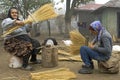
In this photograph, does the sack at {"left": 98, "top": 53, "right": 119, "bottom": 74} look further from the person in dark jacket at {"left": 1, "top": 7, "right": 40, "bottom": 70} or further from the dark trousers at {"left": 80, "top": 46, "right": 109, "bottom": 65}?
the person in dark jacket at {"left": 1, "top": 7, "right": 40, "bottom": 70}

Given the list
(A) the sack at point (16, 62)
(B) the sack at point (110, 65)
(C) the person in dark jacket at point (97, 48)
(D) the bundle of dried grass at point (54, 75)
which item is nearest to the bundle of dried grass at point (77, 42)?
(C) the person in dark jacket at point (97, 48)

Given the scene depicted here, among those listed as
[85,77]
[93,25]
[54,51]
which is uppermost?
[93,25]

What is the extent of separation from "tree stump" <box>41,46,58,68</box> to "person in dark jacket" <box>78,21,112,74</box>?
92cm

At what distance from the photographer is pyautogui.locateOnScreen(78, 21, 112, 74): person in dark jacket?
613cm

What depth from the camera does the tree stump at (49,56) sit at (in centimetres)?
704

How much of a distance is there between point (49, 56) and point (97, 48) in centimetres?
138

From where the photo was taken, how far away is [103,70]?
6441 millimetres

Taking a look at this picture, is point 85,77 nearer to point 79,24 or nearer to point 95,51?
point 95,51

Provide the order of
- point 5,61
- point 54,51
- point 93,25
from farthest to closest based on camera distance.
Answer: point 5,61 → point 54,51 → point 93,25

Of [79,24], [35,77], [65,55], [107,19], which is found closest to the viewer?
[35,77]

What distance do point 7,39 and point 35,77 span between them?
1.57 meters

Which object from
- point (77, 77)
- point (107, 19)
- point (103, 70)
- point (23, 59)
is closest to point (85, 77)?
point (77, 77)

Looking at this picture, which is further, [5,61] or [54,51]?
[5,61]

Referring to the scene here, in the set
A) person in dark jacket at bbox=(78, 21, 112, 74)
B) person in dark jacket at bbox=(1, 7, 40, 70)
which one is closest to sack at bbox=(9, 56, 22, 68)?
person in dark jacket at bbox=(1, 7, 40, 70)
